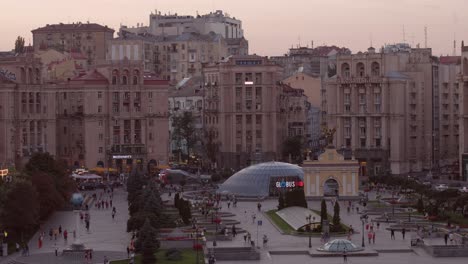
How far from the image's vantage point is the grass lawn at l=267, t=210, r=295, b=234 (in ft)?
296

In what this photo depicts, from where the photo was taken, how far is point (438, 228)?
87.2 metres

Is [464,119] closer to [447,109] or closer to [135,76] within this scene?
[447,109]

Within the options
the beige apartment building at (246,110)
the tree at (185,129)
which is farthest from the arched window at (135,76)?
the tree at (185,129)

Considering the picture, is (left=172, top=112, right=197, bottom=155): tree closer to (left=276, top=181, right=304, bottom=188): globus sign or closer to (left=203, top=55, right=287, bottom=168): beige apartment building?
(left=203, top=55, right=287, bottom=168): beige apartment building

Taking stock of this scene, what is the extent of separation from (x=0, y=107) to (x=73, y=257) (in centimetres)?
6195

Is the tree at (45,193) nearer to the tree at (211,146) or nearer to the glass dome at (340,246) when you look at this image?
the glass dome at (340,246)

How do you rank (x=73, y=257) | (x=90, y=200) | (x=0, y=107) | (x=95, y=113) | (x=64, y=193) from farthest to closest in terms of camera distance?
(x=95, y=113) → (x=0, y=107) → (x=90, y=200) → (x=64, y=193) → (x=73, y=257)

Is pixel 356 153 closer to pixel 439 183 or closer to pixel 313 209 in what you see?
pixel 439 183

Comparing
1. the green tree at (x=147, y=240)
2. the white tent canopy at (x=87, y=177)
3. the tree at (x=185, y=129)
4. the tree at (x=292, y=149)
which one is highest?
the tree at (x=185, y=129)

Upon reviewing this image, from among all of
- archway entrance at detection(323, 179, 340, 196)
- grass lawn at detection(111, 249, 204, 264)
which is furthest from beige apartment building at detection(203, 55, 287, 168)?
grass lawn at detection(111, 249, 204, 264)

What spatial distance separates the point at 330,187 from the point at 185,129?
4742cm

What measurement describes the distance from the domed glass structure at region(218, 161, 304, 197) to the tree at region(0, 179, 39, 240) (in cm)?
3561

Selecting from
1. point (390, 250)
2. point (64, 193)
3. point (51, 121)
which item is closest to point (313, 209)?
point (64, 193)

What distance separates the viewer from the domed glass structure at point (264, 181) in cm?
12069
